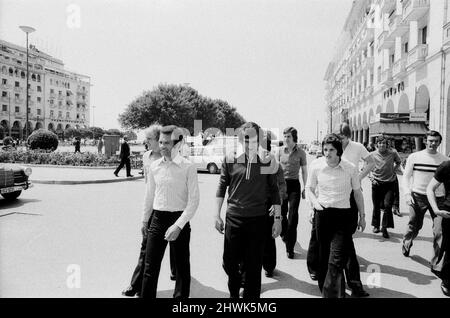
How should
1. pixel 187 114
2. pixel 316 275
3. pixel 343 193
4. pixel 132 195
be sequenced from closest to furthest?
pixel 343 193
pixel 316 275
pixel 132 195
pixel 187 114

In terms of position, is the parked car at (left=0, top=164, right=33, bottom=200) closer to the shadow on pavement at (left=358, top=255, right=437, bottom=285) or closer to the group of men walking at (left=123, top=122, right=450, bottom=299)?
the group of men walking at (left=123, top=122, right=450, bottom=299)

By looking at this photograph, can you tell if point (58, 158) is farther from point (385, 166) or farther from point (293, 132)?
point (385, 166)

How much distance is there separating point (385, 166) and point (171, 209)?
16.2 ft

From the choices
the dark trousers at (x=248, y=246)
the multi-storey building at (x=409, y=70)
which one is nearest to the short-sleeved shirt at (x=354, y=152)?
the dark trousers at (x=248, y=246)

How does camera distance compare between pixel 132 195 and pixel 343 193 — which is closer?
pixel 343 193

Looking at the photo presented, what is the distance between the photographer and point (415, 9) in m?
20.8

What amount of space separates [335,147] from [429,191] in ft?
4.68

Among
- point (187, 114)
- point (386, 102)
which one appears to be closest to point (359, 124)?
point (386, 102)

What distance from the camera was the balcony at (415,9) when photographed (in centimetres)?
2050

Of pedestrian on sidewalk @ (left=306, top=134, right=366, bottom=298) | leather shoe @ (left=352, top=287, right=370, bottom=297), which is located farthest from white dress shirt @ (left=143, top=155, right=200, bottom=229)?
leather shoe @ (left=352, top=287, right=370, bottom=297)
